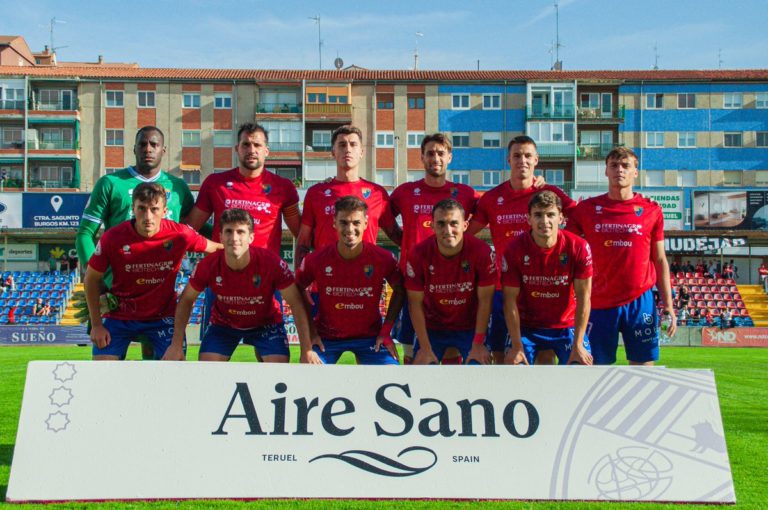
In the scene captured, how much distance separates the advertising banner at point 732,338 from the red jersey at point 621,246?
74.9ft

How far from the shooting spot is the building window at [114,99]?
4719cm

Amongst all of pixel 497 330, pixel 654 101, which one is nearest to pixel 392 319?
pixel 497 330

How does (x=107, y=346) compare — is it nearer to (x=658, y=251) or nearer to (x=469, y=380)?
(x=469, y=380)

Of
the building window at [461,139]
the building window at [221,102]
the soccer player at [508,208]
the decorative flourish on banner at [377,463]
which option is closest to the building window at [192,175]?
the building window at [221,102]

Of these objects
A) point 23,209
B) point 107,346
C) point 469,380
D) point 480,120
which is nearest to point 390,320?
point 469,380

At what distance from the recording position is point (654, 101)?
47.3 metres

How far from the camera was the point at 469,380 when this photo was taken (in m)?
4.63

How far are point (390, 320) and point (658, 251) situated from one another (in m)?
2.61

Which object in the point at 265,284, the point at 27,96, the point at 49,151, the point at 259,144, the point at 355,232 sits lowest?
the point at 265,284

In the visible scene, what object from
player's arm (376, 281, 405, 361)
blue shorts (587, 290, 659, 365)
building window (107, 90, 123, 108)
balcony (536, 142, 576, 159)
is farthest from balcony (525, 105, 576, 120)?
player's arm (376, 281, 405, 361)

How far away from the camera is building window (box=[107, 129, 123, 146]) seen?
4706 centimetres

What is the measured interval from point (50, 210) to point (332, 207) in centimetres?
2980

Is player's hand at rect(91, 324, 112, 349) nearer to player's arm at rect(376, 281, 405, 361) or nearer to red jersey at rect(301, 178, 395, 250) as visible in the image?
red jersey at rect(301, 178, 395, 250)

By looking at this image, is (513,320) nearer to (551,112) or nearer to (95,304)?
(95,304)
